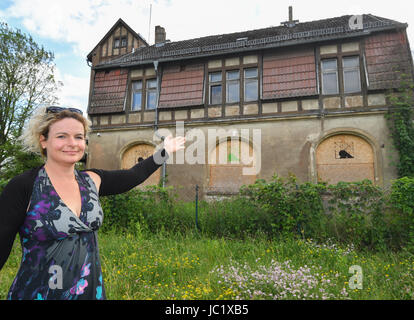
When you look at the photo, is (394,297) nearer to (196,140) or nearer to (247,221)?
(247,221)

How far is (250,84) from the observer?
35.9 ft

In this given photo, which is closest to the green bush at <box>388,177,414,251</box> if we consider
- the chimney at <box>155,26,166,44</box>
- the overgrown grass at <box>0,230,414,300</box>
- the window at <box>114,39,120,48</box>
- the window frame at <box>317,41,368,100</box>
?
the overgrown grass at <box>0,230,414,300</box>

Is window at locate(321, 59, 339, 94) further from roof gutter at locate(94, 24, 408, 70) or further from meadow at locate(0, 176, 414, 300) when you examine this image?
meadow at locate(0, 176, 414, 300)

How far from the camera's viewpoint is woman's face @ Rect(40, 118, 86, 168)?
145cm

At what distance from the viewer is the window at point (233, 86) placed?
11.1 m

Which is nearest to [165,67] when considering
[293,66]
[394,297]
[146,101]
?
[146,101]

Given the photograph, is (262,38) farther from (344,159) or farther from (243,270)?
(243,270)

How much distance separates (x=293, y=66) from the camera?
1033 cm

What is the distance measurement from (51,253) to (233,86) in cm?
1069

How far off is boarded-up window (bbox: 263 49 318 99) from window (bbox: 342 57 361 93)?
1.15 m

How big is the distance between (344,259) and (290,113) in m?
7.12

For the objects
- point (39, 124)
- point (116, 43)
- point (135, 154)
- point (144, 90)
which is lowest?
point (39, 124)

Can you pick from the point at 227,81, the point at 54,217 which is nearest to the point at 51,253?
the point at 54,217

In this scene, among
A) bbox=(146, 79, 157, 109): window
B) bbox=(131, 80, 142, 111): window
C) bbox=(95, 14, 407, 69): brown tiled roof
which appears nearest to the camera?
bbox=(95, 14, 407, 69): brown tiled roof
